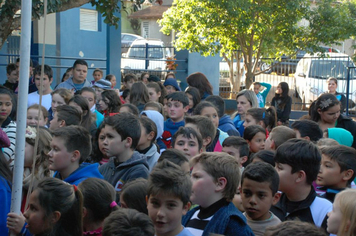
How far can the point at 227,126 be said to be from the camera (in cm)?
639

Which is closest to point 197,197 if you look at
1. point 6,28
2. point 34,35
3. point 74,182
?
point 74,182

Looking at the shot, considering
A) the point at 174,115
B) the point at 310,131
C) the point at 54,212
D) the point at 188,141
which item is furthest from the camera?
the point at 174,115

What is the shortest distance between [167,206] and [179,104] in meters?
3.24

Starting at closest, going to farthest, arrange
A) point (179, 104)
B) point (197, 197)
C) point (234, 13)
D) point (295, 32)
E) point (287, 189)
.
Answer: point (197, 197) → point (287, 189) → point (179, 104) → point (234, 13) → point (295, 32)

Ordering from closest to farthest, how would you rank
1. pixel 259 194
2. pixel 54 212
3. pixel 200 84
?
pixel 54 212 → pixel 259 194 → pixel 200 84

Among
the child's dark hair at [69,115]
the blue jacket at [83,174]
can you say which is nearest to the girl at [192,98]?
the child's dark hair at [69,115]

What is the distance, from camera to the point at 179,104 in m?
6.04

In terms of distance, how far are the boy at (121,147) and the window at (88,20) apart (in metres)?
10.7

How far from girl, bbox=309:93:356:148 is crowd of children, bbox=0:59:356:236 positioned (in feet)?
0.13

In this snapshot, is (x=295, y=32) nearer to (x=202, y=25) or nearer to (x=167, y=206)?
(x=202, y=25)

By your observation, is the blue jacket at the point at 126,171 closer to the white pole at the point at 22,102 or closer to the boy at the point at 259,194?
the boy at the point at 259,194

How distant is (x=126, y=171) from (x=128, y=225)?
1725 mm

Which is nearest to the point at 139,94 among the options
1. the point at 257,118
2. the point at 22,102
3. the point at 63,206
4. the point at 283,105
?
the point at 257,118

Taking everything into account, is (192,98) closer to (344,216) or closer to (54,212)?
(54,212)
